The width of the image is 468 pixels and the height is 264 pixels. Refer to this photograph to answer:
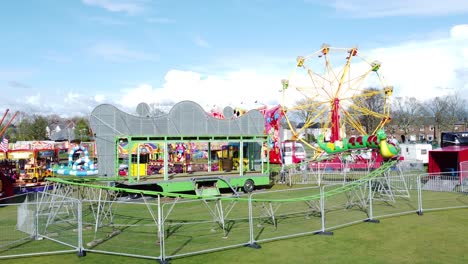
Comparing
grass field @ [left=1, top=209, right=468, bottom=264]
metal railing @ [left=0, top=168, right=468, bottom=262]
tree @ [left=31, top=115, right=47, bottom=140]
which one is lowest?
grass field @ [left=1, top=209, right=468, bottom=264]

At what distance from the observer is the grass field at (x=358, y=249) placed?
10359 mm

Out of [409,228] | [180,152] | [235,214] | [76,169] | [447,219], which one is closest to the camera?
[409,228]

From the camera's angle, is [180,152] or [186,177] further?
[180,152]

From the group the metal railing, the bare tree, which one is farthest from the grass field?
the bare tree

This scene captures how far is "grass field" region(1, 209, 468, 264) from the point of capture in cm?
1036

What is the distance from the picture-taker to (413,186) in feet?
77.3

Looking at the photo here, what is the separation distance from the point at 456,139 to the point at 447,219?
805 inches

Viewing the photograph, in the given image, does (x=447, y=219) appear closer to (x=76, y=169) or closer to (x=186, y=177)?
(x=186, y=177)

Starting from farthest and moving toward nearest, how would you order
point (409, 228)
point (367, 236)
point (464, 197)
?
point (464, 197)
point (409, 228)
point (367, 236)

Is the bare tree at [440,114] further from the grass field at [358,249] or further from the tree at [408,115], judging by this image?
the grass field at [358,249]

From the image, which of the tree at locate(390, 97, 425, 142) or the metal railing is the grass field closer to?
the metal railing

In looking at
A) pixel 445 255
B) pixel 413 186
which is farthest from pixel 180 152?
pixel 445 255

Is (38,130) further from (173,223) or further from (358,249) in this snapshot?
(358,249)

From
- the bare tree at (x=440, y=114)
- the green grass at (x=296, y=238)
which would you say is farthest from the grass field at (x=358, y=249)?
the bare tree at (x=440, y=114)
